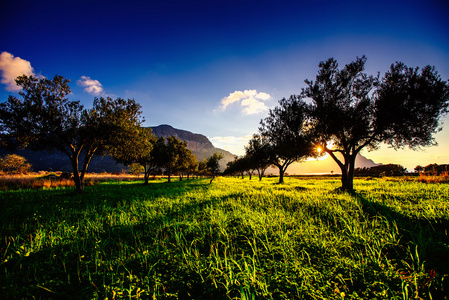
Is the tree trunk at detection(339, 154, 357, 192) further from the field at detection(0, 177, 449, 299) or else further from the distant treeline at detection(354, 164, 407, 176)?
the distant treeline at detection(354, 164, 407, 176)

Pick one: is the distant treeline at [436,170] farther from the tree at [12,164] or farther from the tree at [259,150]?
the tree at [12,164]

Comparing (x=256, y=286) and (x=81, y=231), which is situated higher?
(x=256, y=286)

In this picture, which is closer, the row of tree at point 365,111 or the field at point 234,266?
the field at point 234,266

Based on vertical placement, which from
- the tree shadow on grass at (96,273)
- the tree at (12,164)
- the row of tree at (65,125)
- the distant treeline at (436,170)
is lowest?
the tree at (12,164)

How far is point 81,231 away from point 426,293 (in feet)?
23.0

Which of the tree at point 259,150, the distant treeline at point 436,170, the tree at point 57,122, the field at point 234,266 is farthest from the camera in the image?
the tree at point 259,150

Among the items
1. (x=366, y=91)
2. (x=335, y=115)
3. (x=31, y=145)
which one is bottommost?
(x=31, y=145)

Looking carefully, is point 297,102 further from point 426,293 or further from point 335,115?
point 426,293

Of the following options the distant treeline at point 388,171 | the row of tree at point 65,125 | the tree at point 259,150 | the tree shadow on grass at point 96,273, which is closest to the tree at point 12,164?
the row of tree at point 65,125

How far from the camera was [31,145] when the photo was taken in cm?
1241

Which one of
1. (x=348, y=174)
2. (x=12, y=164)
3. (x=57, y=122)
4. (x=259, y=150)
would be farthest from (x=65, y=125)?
(x=12, y=164)

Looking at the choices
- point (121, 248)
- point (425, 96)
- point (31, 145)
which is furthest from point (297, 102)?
point (31, 145)

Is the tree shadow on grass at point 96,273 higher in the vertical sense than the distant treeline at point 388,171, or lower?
higher

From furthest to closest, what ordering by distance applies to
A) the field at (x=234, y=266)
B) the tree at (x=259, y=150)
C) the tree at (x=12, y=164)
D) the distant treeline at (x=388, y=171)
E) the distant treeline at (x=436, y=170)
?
the tree at (x=12, y=164), the distant treeline at (x=388, y=171), the tree at (x=259, y=150), the distant treeline at (x=436, y=170), the field at (x=234, y=266)
